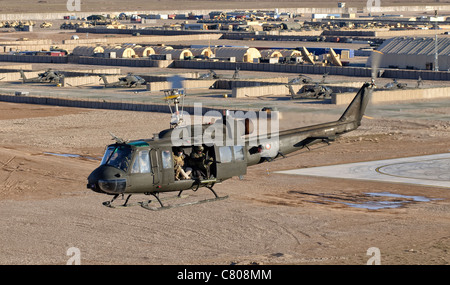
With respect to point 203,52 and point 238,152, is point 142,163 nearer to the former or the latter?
point 238,152

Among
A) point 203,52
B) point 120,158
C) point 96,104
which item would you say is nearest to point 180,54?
point 203,52

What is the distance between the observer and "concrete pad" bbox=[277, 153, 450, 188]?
42.8m

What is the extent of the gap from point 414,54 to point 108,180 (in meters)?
78.8

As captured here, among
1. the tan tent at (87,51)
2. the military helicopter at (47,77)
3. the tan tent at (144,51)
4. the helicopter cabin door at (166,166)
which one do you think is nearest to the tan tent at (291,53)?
the tan tent at (144,51)

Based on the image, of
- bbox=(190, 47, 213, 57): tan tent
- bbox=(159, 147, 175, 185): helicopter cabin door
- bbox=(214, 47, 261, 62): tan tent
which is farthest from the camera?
bbox=(190, 47, 213, 57): tan tent

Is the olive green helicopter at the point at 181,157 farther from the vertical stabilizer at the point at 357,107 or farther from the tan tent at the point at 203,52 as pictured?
the tan tent at the point at 203,52

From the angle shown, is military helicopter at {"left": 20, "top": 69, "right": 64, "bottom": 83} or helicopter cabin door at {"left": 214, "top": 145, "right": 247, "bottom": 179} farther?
military helicopter at {"left": 20, "top": 69, "right": 64, "bottom": 83}

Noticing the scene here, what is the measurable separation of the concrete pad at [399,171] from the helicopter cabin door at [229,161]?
1289cm

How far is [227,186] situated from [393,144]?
52.8 feet

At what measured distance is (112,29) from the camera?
199250 mm

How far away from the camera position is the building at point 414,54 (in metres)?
99.8

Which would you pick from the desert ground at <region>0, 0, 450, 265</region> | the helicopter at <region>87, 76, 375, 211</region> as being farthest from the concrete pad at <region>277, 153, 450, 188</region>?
the helicopter at <region>87, 76, 375, 211</region>

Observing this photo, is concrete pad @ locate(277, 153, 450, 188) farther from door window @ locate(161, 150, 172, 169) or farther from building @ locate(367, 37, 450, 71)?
building @ locate(367, 37, 450, 71)
